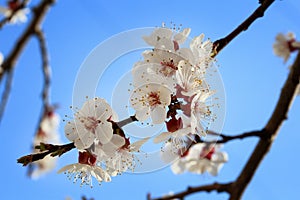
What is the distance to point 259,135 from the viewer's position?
3.14 ft

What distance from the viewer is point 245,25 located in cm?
130

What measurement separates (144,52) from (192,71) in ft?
0.49

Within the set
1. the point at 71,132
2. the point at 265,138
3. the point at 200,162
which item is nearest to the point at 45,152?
the point at 71,132

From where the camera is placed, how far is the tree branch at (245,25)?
130 centimetres

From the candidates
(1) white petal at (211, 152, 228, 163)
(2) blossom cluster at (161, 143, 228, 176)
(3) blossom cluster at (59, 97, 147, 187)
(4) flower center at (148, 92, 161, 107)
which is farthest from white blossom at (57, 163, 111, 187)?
(1) white petal at (211, 152, 228, 163)

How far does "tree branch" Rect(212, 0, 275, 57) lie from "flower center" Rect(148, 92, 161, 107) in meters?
0.24

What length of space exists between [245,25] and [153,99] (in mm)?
359

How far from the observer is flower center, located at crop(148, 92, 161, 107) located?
1.21 m

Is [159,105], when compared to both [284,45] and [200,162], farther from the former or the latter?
[284,45]

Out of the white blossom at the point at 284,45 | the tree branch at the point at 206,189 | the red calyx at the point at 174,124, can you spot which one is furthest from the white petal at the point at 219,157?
the tree branch at the point at 206,189

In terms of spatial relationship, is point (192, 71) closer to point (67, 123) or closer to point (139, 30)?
point (139, 30)

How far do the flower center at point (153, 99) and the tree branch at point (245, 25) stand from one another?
239 millimetres

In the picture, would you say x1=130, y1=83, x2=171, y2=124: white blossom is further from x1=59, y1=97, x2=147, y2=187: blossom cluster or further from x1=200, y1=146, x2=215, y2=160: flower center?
x1=200, y1=146, x2=215, y2=160: flower center

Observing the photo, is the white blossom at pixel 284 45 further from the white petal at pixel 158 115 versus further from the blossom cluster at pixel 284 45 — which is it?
the white petal at pixel 158 115
